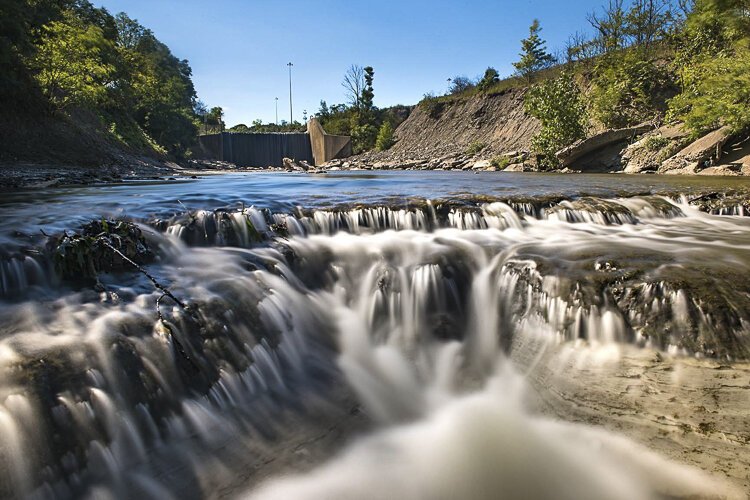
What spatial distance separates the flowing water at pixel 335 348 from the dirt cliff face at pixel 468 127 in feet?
92.7

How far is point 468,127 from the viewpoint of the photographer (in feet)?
133

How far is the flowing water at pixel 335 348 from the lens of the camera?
2488 millimetres


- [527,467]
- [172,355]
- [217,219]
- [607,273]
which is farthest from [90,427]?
[607,273]

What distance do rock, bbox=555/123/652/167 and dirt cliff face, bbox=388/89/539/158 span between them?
10857 millimetres

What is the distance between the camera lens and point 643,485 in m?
2.38

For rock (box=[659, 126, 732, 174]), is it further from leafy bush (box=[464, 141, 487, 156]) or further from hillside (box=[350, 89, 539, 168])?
leafy bush (box=[464, 141, 487, 156])

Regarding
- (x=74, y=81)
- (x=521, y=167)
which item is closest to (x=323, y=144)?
(x=521, y=167)

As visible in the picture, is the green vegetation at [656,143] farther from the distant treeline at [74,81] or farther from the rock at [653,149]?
the distant treeline at [74,81]

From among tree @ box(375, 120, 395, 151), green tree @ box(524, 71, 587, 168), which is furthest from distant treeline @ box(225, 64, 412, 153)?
green tree @ box(524, 71, 587, 168)

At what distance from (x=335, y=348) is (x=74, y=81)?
18658 mm

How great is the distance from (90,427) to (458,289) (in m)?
3.54

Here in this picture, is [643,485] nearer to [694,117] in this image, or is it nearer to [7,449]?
[7,449]

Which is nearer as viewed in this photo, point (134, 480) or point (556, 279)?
point (134, 480)

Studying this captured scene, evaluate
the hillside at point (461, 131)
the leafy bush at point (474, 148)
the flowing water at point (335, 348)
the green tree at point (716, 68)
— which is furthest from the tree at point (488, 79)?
the flowing water at point (335, 348)
